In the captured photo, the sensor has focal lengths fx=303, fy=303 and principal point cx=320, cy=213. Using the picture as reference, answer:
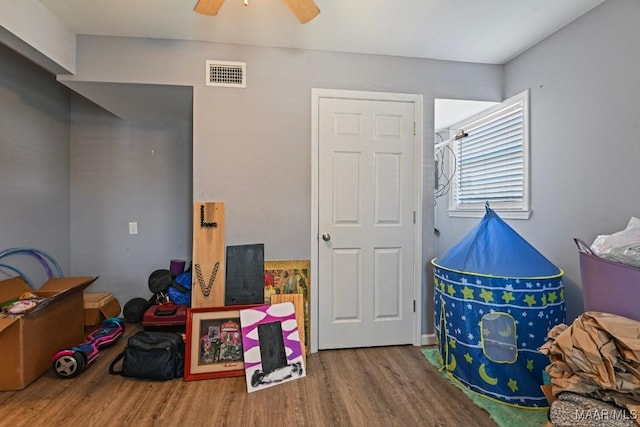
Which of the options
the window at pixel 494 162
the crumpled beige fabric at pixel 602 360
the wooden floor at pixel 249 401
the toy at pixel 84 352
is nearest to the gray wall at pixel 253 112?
the wooden floor at pixel 249 401

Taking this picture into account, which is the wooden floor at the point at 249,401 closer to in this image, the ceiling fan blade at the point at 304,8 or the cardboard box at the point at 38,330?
the cardboard box at the point at 38,330

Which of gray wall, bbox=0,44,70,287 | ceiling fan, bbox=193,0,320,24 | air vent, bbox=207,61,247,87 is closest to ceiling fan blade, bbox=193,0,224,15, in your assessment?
ceiling fan, bbox=193,0,320,24

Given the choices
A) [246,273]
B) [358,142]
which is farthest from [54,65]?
[358,142]

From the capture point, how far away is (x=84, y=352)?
222cm

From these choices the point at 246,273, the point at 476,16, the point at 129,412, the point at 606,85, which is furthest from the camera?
the point at 246,273

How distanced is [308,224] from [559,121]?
2.07 m

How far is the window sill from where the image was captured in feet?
8.44

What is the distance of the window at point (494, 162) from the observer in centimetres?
262

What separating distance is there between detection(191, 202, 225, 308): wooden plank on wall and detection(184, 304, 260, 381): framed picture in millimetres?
124

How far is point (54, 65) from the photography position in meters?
2.21

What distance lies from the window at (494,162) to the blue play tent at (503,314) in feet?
2.58

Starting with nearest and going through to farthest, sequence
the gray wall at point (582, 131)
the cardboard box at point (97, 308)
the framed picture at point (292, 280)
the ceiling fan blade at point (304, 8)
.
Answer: the ceiling fan blade at point (304, 8) → the gray wall at point (582, 131) → the framed picture at point (292, 280) → the cardboard box at point (97, 308)

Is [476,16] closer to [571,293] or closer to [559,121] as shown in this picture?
[559,121]

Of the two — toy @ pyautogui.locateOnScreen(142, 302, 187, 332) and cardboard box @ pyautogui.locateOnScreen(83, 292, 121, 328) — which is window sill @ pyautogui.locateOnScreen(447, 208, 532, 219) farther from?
cardboard box @ pyautogui.locateOnScreen(83, 292, 121, 328)
